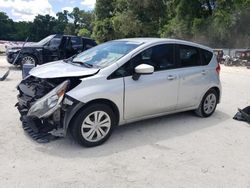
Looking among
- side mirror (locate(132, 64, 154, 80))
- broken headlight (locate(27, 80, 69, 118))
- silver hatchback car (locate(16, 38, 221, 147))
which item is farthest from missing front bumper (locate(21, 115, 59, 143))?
side mirror (locate(132, 64, 154, 80))

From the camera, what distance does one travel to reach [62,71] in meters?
5.05

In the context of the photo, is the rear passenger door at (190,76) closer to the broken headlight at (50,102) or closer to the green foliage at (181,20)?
the broken headlight at (50,102)

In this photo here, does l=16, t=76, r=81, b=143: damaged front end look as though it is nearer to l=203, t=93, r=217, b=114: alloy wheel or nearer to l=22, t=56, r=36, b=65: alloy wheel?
l=203, t=93, r=217, b=114: alloy wheel

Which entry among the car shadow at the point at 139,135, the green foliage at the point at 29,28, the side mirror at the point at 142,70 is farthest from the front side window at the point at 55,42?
the green foliage at the point at 29,28

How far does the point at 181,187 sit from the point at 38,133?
2.43 meters

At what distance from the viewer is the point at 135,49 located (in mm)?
5363

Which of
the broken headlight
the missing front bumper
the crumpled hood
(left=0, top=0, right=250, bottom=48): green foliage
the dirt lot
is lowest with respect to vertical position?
the dirt lot

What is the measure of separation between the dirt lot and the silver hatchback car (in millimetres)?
294

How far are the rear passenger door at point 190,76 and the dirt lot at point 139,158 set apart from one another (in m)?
0.48

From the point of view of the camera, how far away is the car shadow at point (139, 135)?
15.3 feet

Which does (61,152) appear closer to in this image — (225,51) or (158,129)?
(158,129)

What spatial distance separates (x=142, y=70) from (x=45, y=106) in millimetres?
1603

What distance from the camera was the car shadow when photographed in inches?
184

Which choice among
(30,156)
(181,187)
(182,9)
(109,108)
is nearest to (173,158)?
(181,187)
